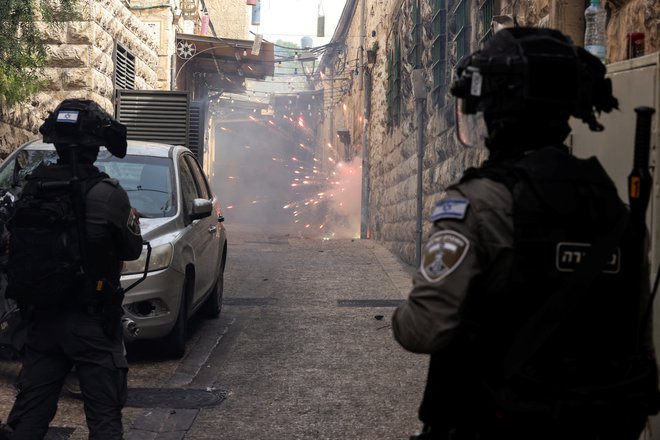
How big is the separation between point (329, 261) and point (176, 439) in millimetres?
9579

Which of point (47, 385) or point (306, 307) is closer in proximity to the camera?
point (47, 385)

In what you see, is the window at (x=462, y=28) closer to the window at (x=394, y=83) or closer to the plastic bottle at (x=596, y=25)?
the plastic bottle at (x=596, y=25)

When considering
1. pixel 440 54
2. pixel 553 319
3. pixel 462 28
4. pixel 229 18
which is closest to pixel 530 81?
pixel 553 319

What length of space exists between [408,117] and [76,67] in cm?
579

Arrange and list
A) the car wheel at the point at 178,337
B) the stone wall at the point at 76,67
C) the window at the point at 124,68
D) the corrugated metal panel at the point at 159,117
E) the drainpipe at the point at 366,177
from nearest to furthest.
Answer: the car wheel at the point at 178,337 → the stone wall at the point at 76,67 → the corrugated metal panel at the point at 159,117 → the window at the point at 124,68 → the drainpipe at the point at 366,177

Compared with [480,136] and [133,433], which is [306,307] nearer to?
[133,433]

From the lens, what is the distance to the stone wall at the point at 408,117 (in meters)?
5.32

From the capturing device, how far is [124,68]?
15.6m

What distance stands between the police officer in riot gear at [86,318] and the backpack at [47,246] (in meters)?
0.02

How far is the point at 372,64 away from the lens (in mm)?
23781

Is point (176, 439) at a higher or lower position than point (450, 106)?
lower

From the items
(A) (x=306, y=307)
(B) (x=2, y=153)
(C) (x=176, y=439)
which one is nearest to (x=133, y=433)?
(C) (x=176, y=439)

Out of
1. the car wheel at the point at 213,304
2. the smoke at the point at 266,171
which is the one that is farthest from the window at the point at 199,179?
the smoke at the point at 266,171

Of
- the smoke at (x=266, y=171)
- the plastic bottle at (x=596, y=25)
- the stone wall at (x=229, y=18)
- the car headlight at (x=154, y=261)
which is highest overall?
the stone wall at (x=229, y=18)
